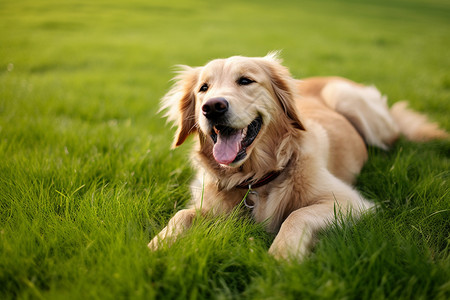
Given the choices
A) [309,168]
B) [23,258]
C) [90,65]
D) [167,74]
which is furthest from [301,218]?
[90,65]

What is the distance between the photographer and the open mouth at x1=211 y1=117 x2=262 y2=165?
2.27 meters

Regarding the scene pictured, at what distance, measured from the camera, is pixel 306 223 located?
1.94 meters

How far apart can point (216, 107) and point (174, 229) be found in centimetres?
82

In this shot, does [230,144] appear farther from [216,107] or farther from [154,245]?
[154,245]

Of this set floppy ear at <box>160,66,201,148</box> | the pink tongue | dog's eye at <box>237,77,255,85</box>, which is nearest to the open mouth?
the pink tongue

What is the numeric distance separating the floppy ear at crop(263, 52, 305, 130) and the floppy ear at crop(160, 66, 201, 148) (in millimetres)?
695

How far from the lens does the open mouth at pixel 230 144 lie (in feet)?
7.46

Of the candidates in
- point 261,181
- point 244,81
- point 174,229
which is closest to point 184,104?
point 244,81

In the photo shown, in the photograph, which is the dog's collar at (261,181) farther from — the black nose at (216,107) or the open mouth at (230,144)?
the black nose at (216,107)

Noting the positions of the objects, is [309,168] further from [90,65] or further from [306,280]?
[90,65]

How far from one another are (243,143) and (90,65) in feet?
23.5

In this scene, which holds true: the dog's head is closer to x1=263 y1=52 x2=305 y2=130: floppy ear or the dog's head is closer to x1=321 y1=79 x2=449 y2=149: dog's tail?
x1=263 y1=52 x2=305 y2=130: floppy ear

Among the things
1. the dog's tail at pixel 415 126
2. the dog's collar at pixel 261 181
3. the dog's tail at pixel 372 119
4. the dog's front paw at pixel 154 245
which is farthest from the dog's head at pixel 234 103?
the dog's tail at pixel 415 126

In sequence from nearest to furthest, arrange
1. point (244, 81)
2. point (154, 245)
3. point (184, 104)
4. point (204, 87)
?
1. point (154, 245)
2. point (244, 81)
3. point (204, 87)
4. point (184, 104)
